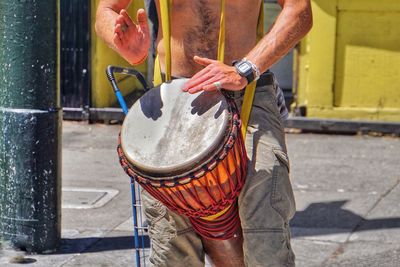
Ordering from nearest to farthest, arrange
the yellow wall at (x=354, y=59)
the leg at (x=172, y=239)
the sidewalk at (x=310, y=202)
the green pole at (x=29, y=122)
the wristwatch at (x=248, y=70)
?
the wristwatch at (x=248, y=70)
the leg at (x=172, y=239)
the green pole at (x=29, y=122)
the sidewalk at (x=310, y=202)
the yellow wall at (x=354, y=59)

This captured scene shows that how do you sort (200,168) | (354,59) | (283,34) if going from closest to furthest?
(200,168)
(283,34)
(354,59)

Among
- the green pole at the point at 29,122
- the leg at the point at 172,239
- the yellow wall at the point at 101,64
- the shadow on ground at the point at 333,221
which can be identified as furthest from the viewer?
the yellow wall at the point at 101,64

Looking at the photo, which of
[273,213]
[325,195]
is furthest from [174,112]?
[325,195]

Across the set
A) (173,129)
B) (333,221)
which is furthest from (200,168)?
(333,221)

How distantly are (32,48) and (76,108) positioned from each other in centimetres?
385

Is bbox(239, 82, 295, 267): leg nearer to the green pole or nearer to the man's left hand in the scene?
the man's left hand

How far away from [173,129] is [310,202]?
329cm

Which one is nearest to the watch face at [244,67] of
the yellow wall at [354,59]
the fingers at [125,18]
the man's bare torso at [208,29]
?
the man's bare torso at [208,29]

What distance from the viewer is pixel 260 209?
3896 millimetres

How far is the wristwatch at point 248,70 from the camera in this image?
12.4ft

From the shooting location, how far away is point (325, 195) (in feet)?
23.5

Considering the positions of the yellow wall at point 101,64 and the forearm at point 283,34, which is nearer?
the forearm at point 283,34

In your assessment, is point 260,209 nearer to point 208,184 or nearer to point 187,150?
point 208,184

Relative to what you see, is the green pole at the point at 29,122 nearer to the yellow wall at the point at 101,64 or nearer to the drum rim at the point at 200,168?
the drum rim at the point at 200,168
